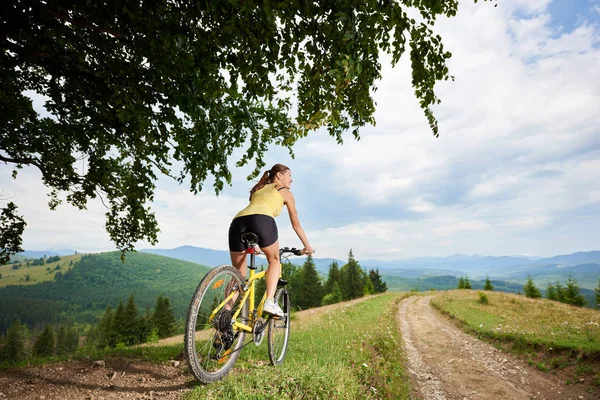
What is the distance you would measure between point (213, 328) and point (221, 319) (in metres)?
0.18

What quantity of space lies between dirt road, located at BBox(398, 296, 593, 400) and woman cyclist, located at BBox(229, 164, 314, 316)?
5160 mm

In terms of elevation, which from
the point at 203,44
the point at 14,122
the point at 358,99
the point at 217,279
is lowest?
the point at 217,279

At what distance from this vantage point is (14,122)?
9992 mm

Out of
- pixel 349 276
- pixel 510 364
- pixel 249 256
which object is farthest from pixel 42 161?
pixel 349 276

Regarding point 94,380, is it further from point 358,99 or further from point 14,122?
point 14,122

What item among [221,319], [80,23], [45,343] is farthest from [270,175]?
[45,343]

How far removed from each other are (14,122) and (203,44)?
28.5ft

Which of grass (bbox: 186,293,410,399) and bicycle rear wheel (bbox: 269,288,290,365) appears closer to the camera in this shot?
grass (bbox: 186,293,410,399)

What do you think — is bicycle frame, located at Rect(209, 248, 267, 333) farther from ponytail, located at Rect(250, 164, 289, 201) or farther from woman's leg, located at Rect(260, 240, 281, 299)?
ponytail, located at Rect(250, 164, 289, 201)

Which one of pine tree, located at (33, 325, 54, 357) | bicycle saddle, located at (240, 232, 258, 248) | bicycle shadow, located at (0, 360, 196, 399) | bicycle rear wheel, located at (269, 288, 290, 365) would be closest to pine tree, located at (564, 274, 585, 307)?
bicycle rear wheel, located at (269, 288, 290, 365)

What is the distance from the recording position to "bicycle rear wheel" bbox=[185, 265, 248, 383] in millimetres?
3893

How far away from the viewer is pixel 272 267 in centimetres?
512

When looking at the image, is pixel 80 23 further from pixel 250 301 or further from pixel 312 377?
pixel 312 377

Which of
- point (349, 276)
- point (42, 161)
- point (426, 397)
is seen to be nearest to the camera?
point (426, 397)
